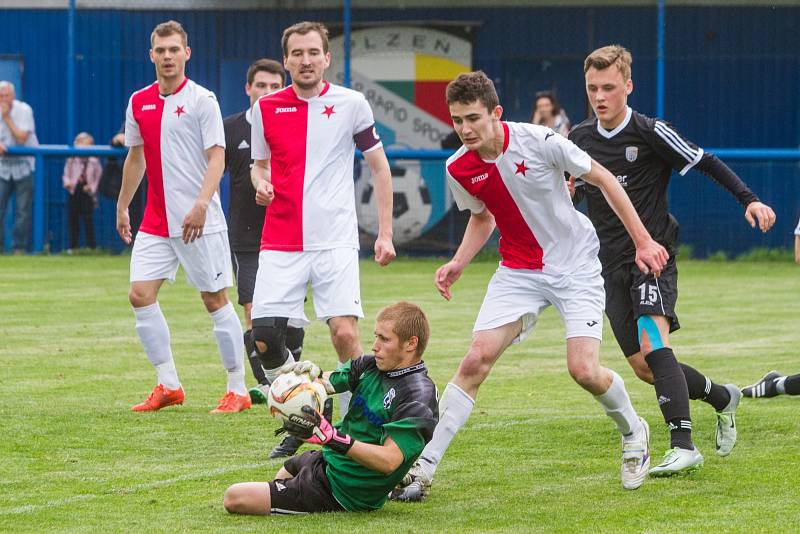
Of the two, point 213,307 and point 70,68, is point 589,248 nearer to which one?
point 213,307

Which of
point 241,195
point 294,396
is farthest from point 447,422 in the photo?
point 241,195

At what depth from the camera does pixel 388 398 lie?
19.8 feet

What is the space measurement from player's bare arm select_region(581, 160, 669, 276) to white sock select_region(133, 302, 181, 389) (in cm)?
343

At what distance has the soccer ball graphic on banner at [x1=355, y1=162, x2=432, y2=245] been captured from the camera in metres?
21.0

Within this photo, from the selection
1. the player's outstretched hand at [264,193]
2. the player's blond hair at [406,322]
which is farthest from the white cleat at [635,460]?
the player's outstretched hand at [264,193]

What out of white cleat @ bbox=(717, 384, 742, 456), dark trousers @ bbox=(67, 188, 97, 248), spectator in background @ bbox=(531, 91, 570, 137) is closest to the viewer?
white cleat @ bbox=(717, 384, 742, 456)

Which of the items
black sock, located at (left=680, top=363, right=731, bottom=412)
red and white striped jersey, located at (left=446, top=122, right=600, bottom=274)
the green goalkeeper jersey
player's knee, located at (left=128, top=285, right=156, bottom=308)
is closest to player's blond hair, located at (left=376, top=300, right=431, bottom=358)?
the green goalkeeper jersey

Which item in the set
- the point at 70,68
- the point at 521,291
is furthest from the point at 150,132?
the point at 70,68

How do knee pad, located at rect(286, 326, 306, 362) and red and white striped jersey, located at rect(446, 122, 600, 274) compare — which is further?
knee pad, located at rect(286, 326, 306, 362)

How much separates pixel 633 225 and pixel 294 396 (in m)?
1.84

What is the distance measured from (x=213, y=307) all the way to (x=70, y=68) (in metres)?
14.1

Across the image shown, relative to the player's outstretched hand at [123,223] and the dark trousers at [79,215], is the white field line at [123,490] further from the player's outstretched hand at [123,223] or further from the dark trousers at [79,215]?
the dark trousers at [79,215]

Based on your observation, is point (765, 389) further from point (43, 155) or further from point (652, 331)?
point (43, 155)

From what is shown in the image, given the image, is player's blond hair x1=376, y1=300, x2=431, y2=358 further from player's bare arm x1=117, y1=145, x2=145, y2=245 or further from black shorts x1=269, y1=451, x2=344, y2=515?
player's bare arm x1=117, y1=145, x2=145, y2=245
